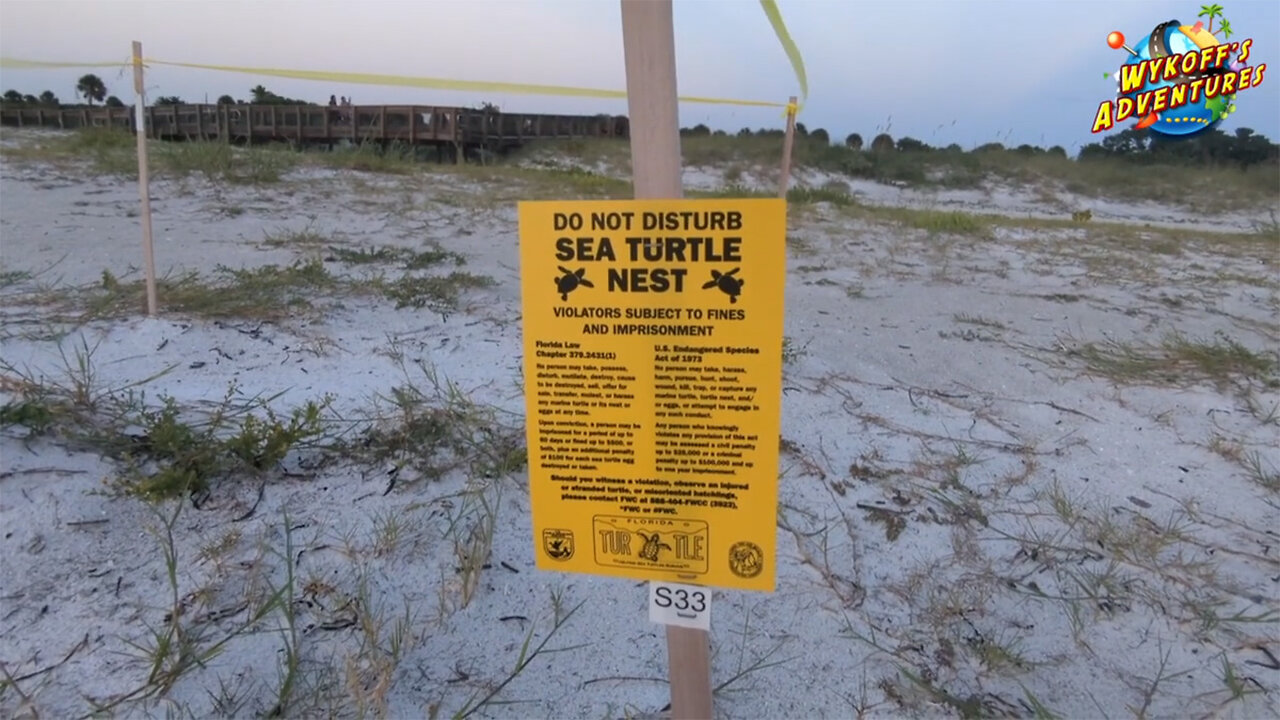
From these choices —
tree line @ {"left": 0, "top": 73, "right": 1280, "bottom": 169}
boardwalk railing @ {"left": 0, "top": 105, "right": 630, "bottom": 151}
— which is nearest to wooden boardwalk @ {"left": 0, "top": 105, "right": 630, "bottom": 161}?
boardwalk railing @ {"left": 0, "top": 105, "right": 630, "bottom": 151}

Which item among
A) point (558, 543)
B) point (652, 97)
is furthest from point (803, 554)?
point (652, 97)

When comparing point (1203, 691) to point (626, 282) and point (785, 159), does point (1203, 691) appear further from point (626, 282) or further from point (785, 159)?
point (785, 159)

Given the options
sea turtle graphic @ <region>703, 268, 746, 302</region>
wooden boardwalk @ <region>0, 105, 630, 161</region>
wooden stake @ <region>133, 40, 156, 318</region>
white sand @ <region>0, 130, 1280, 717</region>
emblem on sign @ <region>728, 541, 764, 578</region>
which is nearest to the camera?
sea turtle graphic @ <region>703, 268, 746, 302</region>

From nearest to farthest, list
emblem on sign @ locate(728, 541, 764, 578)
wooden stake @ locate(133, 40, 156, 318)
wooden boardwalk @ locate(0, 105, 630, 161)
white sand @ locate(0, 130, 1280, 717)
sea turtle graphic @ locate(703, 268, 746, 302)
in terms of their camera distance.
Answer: sea turtle graphic @ locate(703, 268, 746, 302)
emblem on sign @ locate(728, 541, 764, 578)
white sand @ locate(0, 130, 1280, 717)
wooden stake @ locate(133, 40, 156, 318)
wooden boardwalk @ locate(0, 105, 630, 161)

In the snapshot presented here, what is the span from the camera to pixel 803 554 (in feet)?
6.67

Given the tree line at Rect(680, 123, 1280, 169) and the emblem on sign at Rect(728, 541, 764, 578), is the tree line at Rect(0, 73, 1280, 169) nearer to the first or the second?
the tree line at Rect(680, 123, 1280, 169)

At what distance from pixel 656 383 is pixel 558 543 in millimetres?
327

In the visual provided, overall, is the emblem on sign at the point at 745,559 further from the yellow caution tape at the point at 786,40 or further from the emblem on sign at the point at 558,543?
the yellow caution tape at the point at 786,40

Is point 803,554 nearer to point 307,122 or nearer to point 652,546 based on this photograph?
point 652,546

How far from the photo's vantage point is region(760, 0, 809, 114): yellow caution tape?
1.26m

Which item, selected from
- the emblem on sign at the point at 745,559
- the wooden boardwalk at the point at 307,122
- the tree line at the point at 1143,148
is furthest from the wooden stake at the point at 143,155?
the tree line at the point at 1143,148

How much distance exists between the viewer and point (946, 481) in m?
2.35

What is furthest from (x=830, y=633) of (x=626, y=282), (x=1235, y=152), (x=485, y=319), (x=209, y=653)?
(x=1235, y=152)

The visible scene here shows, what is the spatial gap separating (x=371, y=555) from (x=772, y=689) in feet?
3.24
